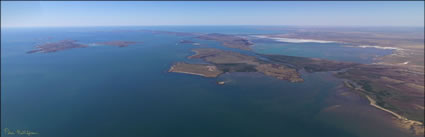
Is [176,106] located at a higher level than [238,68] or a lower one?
lower

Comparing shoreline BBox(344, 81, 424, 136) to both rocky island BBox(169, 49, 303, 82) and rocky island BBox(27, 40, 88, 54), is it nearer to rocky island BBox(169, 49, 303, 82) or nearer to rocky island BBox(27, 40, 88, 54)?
rocky island BBox(169, 49, 303, 82)

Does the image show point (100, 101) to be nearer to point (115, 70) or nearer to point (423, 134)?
point (115, 70)

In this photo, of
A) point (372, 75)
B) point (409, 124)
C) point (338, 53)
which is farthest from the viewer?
point (338, 53)

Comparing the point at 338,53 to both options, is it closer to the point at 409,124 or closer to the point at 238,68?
the point at 238,68

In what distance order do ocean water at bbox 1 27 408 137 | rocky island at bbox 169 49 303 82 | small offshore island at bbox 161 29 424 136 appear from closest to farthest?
ocean water at bbox 1 27 408 137
small offshore island at bbox 161 29 424 136
rocky island at bbox 169 49 303 82

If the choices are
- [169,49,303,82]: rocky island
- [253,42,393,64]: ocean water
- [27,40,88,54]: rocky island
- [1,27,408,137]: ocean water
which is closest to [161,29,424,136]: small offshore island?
[169,49,303,82]: rocky island

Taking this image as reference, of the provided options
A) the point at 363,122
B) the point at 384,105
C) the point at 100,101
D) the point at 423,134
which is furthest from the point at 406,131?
the point at 100,101

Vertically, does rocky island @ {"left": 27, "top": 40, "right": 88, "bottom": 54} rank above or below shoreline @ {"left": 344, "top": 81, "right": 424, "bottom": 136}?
above

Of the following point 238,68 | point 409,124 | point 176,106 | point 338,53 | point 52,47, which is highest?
point 52,47

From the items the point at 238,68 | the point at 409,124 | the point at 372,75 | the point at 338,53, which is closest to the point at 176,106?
the point at 238,68

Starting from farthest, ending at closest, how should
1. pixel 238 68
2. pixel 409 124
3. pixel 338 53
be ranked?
pixel 338 53 < pixel 238 68 < pixel 409 124
